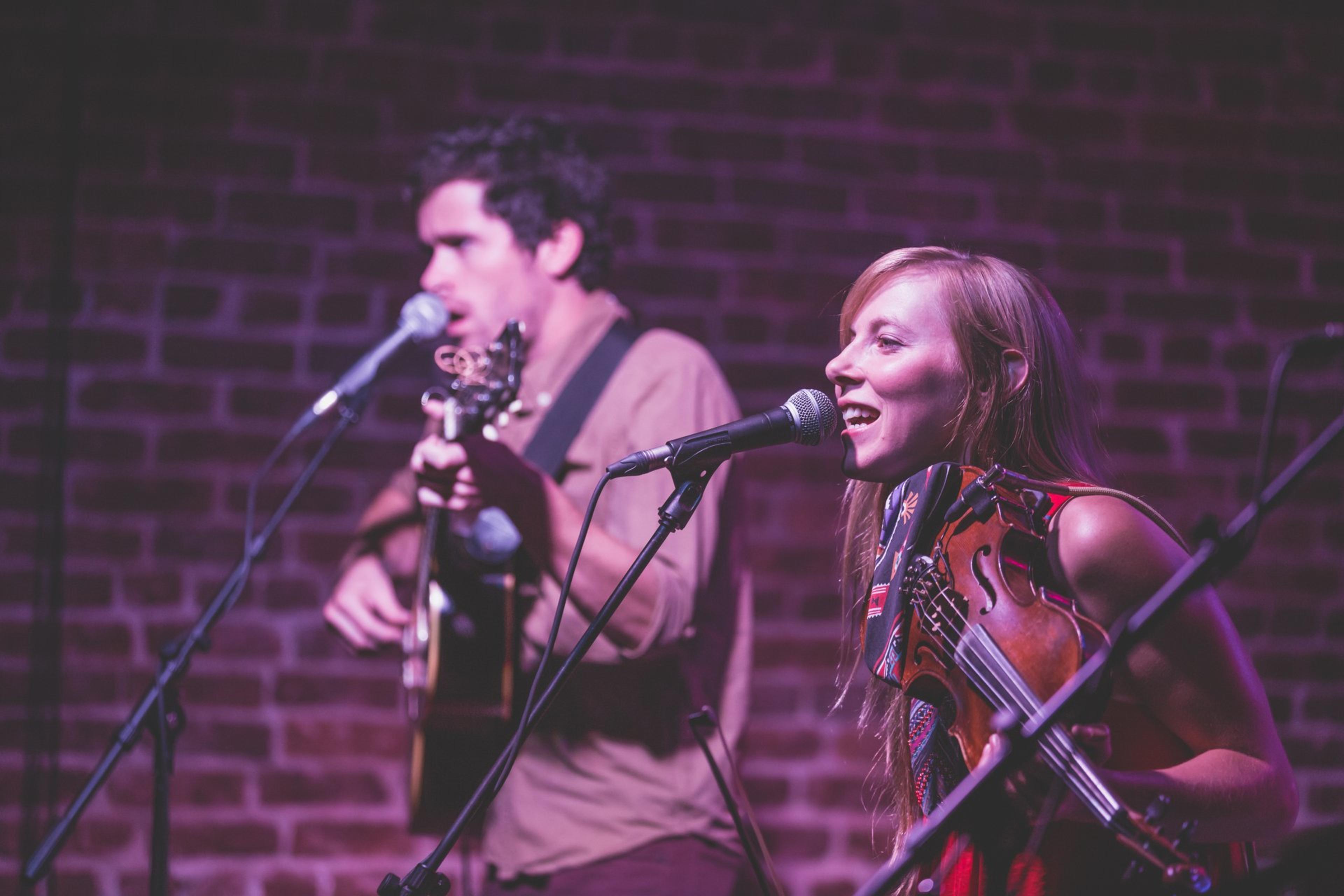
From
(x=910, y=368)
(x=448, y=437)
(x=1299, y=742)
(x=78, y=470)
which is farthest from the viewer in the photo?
(x=1299, y=742)

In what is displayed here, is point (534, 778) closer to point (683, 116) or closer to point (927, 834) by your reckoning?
point (927, 834)

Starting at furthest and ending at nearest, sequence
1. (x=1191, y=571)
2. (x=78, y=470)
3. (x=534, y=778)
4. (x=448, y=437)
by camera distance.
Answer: (x=78, y=470), (x=534, y=778), (x=448, y=437), (x=1191, y=571)

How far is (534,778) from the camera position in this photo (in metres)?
1.93

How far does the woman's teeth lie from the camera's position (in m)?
1.32

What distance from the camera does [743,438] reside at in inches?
49.7

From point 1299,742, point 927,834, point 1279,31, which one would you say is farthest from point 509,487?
point 1279,31

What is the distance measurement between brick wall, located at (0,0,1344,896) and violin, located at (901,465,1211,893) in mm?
1562

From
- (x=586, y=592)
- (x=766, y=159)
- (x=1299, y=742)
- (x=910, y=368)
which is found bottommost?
(x=1299, y=742)

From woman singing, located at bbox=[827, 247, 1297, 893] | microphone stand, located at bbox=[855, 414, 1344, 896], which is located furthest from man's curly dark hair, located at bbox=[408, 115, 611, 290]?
microphone stand, located at bbox=[855, 414, 1344, 896]

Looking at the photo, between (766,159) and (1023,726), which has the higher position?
(766,159)

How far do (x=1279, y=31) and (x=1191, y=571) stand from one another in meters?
2.58

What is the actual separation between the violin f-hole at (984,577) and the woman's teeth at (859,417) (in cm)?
24

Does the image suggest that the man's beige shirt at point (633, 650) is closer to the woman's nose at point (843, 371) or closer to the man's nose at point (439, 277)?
the man's nose at point (439, 277)

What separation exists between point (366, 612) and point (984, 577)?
139 centimetres
